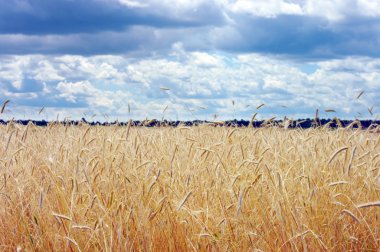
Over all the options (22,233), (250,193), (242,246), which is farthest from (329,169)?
(22,233)

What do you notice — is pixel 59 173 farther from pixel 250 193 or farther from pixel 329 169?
pixel 329 169

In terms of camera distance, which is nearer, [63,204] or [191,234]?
[191,234]

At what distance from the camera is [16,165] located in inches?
216

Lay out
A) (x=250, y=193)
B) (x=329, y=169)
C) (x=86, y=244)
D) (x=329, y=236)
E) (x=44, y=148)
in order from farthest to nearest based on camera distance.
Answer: (x=44, y=148) → (x=329, y=169) → (x=250, y=193) → (x=329, y=236) → (x=86, y=244)

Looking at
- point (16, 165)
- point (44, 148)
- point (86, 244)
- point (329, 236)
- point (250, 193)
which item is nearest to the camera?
point (86, 244)

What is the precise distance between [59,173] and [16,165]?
35.8 inches

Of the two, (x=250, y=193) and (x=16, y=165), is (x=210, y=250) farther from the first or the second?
(x=16, y=165)

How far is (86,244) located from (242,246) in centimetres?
111

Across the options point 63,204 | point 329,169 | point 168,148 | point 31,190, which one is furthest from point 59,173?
point 329,169

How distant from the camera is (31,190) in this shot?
477cm

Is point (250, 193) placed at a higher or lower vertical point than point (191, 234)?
higher

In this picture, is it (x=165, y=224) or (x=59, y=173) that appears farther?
(x=59, y=173)

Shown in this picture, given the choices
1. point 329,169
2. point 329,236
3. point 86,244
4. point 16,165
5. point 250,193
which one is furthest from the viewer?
point 16,165

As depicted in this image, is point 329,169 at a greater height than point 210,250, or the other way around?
point 329,169
